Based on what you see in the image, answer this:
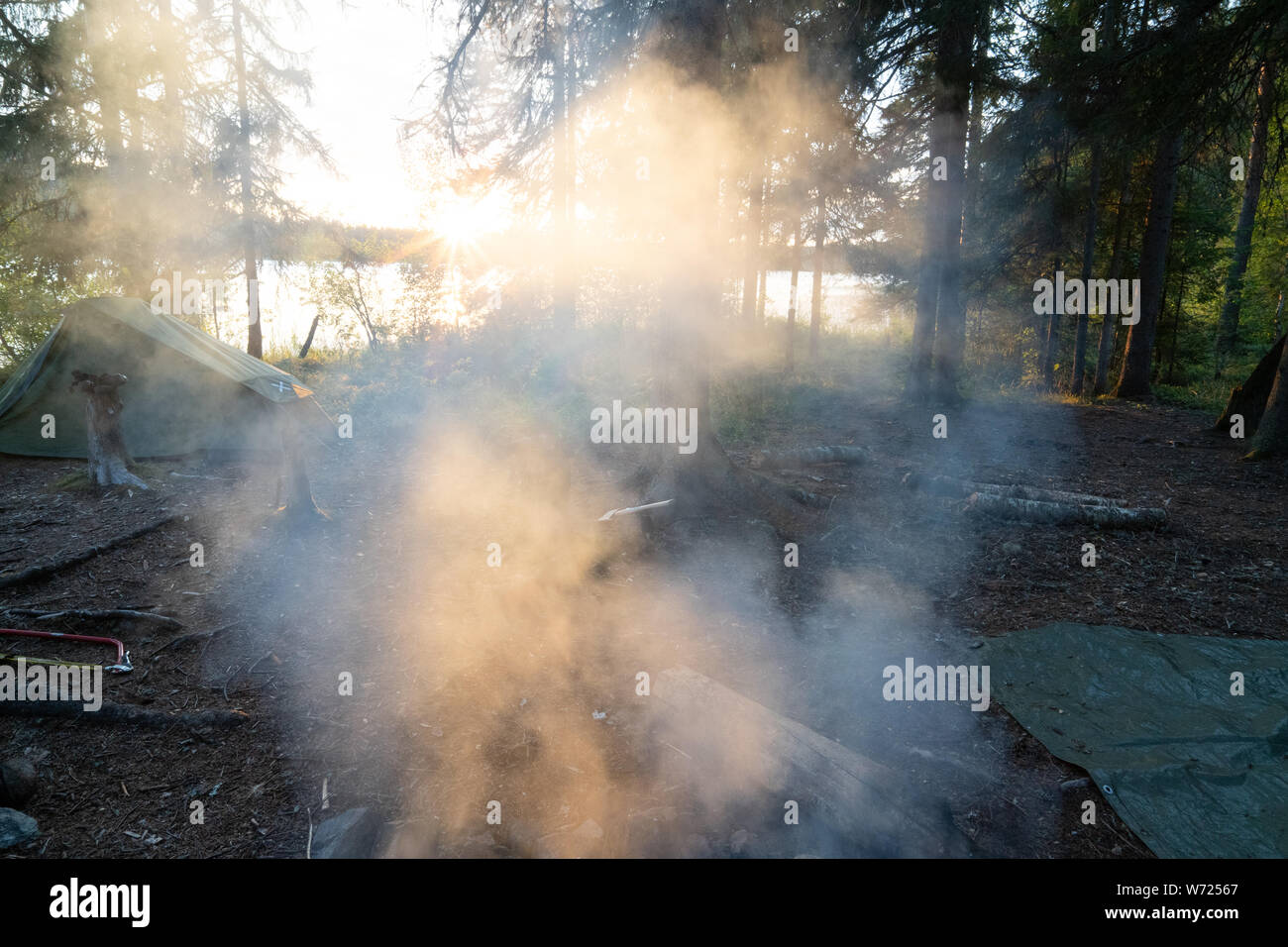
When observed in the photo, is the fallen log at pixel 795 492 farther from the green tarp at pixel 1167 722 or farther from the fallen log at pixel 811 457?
the green tarp at pixel 1167 722

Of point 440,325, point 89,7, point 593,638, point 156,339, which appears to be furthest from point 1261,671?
point 89,7

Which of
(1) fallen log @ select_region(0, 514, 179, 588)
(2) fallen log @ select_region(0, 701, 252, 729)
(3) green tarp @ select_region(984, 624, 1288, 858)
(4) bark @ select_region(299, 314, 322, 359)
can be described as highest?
(4) bark @ select_region(299, 314, 322, 359)

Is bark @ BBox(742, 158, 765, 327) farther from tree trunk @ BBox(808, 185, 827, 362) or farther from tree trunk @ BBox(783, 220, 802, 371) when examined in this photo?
tree trunk @ BBox(808, 185, 827, 362)

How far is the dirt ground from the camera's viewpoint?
9.30ft

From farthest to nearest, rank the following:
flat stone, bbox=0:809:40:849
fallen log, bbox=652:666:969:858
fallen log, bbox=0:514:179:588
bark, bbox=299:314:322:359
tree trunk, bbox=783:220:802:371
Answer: tree trunk, bbox=783:220:802:371
bark, bbox=299:314:322:359
fallen log, bbox=0:514:179:588
flat stone, bbox=0:809:40:849
fallen log, bbox=652:666:969:858

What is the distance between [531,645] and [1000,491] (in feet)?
17.7

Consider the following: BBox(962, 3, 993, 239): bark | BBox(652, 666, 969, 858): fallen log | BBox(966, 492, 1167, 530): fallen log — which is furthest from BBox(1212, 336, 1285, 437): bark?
BBox(652, 666, 969, 858): fallen log

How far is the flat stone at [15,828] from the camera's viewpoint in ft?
8.80

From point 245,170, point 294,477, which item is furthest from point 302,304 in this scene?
point 294,477

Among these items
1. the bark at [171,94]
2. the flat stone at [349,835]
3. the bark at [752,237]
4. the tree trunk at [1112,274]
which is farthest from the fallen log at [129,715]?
the tree trunk at [1112,274]

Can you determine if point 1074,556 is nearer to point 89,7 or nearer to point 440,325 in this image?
point 440,325

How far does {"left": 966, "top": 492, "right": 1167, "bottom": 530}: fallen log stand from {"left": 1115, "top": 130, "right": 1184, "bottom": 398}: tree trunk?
933 cm

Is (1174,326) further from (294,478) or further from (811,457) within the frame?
(294,478)

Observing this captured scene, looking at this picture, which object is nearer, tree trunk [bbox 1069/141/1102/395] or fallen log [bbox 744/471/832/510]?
fallen log [bbox 744/471/832/510]
